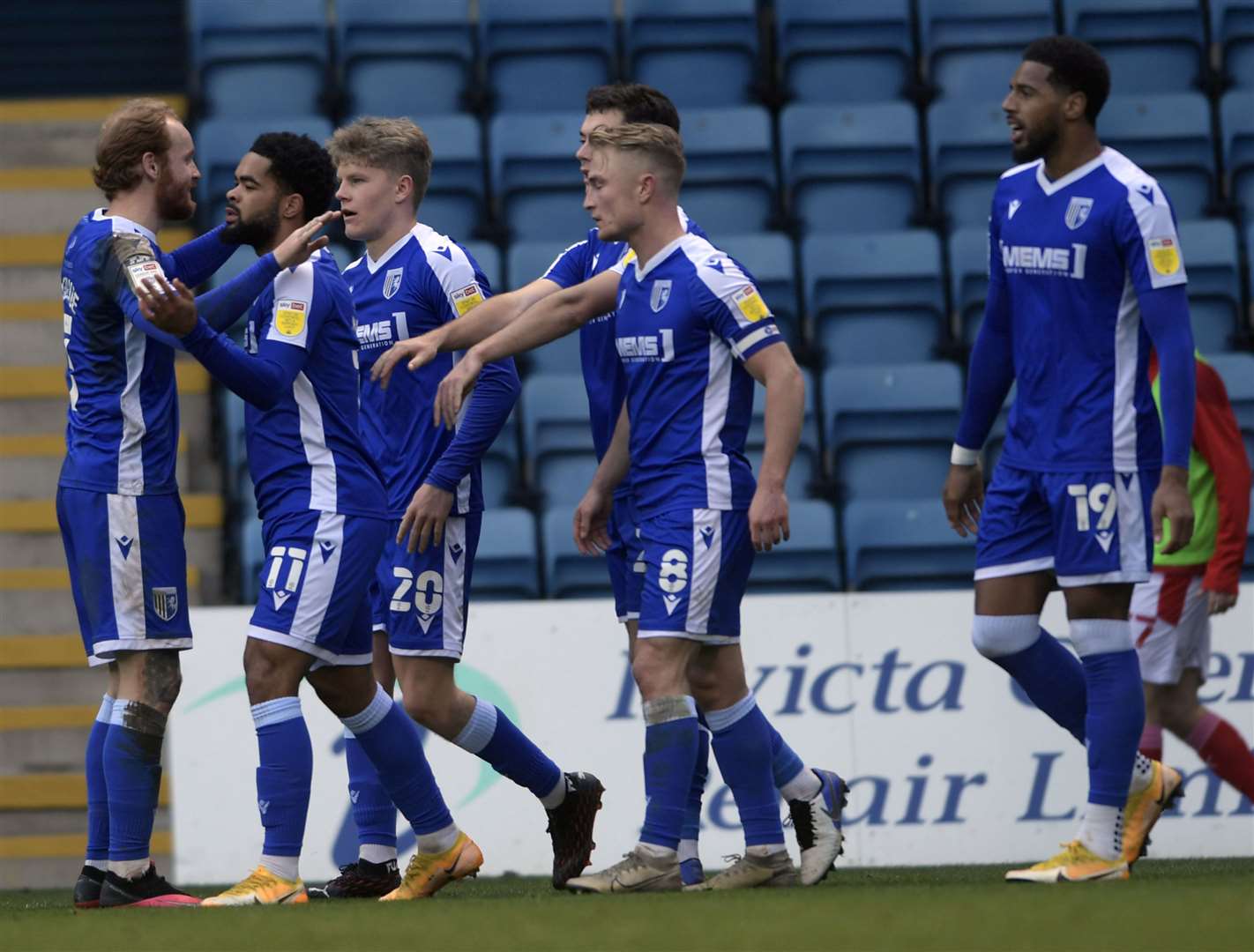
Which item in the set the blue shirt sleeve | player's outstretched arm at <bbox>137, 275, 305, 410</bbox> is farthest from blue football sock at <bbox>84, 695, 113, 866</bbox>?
the blue shirt sleeve

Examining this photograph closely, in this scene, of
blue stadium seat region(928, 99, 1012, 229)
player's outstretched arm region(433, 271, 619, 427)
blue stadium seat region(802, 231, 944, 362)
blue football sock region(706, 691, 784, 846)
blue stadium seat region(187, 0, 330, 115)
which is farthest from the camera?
blue stadium seat region(187, 0, 330, 115)

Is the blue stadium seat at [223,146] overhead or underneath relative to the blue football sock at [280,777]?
overhead

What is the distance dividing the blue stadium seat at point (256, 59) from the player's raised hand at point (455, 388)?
18.5 feet

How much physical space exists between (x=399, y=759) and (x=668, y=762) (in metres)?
0.80

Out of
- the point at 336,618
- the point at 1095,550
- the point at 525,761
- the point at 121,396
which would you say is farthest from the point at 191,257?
the point at 1095,550

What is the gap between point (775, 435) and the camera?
491cm

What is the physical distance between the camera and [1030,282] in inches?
203

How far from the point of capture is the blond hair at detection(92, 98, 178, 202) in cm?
518

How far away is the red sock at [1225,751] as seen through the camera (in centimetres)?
686

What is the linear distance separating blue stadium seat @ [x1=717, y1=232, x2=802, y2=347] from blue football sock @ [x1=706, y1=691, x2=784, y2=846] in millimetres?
4078

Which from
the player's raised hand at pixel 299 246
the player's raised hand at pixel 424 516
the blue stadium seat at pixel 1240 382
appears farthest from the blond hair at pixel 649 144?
the blue stadium seat at pixel 1240 382

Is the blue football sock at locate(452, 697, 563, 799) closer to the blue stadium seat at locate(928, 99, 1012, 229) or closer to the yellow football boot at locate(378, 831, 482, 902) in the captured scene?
the yellow football boot at locate(378, 831, 482, 902)

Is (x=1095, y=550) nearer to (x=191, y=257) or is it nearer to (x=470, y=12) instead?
(x=191, y=257)

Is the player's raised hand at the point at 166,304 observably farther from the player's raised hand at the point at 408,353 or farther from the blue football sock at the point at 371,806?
the blue football sock at the point at 371,806
